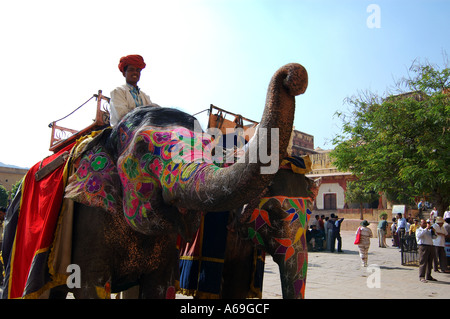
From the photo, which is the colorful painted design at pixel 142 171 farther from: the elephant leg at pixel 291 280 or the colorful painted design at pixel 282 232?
the elephant leg at pixel 291 280

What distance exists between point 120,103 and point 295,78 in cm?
212

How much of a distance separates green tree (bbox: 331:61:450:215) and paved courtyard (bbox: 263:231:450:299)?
3.00 meters

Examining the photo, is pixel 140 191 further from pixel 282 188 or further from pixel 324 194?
pixel 324 194

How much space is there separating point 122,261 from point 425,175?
1191 cm

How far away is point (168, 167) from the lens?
2.35m

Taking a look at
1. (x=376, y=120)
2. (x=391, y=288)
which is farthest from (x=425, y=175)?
(x=391, y=288)

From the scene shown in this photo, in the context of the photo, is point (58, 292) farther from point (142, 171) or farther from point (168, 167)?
point (168, 167)

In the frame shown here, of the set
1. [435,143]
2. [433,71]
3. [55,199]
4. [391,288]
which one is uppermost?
[433,71]

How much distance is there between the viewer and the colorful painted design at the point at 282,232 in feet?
11.8

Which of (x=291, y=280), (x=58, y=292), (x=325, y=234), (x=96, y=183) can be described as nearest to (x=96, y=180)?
(x=96, y=183)

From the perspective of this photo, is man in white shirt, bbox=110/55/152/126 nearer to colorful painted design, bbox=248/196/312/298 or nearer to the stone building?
colorful painted design, bbox=248/196/312/298

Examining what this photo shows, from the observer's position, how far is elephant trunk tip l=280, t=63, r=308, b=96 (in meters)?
1.66

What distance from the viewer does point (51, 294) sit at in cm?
314

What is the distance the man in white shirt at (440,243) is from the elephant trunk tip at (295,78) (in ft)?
34.0
